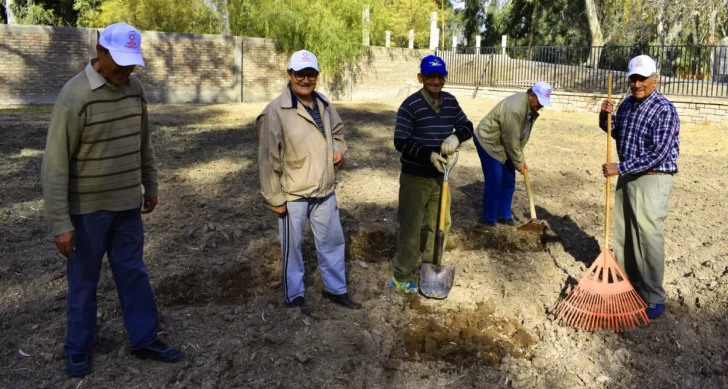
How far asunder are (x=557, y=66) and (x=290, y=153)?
791 inches

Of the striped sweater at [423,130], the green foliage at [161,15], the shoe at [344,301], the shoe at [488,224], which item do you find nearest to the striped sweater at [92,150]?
the shoe at [344,301]

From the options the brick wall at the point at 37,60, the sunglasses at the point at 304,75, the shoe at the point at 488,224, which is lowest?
the shoe at the point at 488,224

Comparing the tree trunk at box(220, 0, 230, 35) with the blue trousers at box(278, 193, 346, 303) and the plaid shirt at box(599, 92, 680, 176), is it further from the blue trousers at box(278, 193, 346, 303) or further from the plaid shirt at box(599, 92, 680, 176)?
the plaid shirt at box(599, 92, 680, 176)

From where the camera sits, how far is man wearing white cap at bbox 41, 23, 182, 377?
9.68 ft

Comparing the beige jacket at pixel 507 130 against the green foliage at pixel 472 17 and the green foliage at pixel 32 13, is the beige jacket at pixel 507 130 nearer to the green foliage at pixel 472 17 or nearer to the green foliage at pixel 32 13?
the green foliage at pixel 32 13

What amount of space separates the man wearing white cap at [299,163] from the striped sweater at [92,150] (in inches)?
32.7

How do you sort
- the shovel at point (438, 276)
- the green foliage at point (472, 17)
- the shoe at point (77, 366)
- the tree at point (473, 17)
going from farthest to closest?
the green foliage at point (472, 17), the tree at point (473, 17), the shovel at point (438, 276), the shoe at point (77, 366)

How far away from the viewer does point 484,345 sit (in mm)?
3934

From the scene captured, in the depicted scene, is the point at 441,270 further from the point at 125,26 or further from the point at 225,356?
the point at 125,26

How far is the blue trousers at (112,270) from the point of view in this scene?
3.15 metres

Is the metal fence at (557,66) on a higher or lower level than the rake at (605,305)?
higher

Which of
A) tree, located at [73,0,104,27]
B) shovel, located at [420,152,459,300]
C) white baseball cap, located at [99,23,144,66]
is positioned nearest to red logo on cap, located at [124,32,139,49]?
white baseball cap, located at [99,23,144,66]

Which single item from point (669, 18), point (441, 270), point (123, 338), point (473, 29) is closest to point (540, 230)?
point (441, 270)

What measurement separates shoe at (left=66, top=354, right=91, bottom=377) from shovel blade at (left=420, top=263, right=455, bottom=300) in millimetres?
2411
